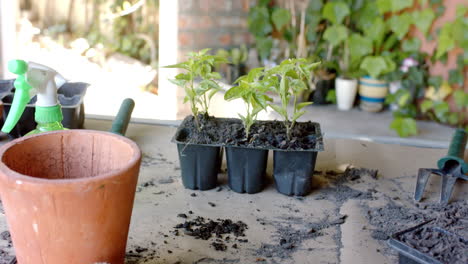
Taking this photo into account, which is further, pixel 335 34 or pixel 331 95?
pixel 331 95

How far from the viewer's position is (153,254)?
0.90 m

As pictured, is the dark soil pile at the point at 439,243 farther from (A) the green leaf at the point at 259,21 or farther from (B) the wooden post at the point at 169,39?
(A) the green leaf at the point at 259,21

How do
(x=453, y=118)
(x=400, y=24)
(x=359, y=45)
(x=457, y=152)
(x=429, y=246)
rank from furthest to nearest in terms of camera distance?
1. (x=359, y=45)
2. (x=400, y=24)
3. (x=453, y=118)
4. (x=457, y=152)
5. (x=429, y=246)

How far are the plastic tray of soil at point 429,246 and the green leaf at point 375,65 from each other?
7.48ft

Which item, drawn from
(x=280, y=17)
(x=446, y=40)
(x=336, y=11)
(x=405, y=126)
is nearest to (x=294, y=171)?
(x=405, y=126)

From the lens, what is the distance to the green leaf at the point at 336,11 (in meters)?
3.13

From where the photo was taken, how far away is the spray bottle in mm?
846

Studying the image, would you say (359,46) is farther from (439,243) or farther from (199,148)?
(439,243)

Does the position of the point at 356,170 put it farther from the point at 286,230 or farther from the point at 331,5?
the point at 331,5

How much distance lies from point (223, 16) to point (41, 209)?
284 cm

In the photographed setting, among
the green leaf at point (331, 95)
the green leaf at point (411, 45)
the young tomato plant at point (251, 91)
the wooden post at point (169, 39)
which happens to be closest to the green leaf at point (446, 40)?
the green leaf at point (411, 45)

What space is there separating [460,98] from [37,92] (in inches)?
96.1

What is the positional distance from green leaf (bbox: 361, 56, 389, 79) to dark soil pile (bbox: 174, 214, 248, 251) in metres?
2.24

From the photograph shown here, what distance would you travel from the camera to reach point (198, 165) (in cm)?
116
